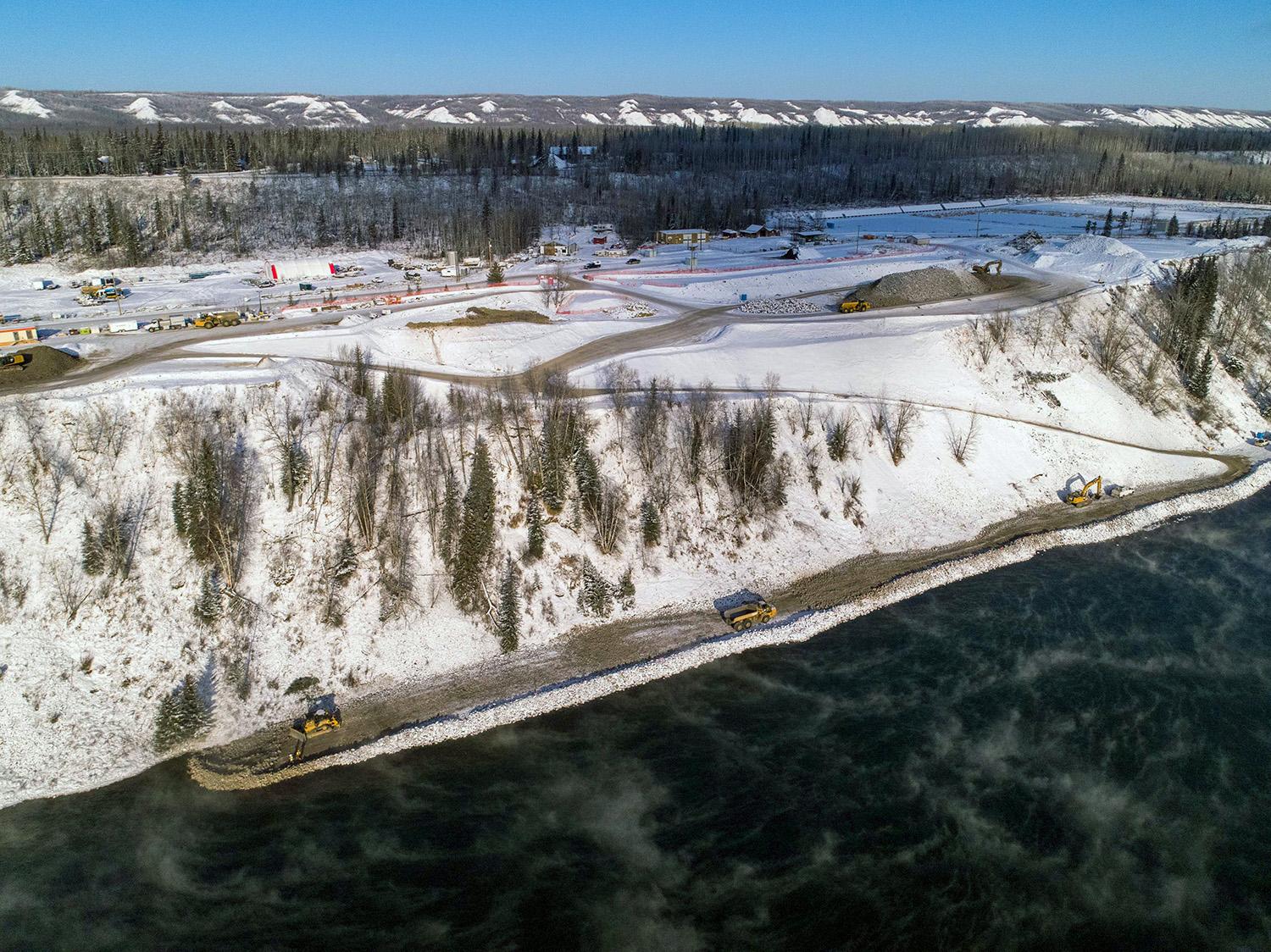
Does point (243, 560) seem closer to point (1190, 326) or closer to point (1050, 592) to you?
point (1050, 592)

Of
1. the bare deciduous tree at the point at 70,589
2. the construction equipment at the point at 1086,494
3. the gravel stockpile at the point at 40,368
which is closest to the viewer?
the bare deciduous tree at the point at 70,589

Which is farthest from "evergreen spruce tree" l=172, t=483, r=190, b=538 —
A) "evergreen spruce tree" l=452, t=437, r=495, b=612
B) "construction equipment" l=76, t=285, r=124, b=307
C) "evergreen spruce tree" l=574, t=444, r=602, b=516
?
"construction equipment" l=76, t=285, r=124, b=307

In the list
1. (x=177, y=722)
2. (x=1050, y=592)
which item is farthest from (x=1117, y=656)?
(x=177, y=722)

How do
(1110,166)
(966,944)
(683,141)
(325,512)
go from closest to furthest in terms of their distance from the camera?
(966,944), (325,512), (1110,166), (683,141)

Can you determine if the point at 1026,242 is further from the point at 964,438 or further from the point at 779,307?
the point at 964,438

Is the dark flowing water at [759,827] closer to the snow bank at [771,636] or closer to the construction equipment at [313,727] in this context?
the snow bank at [771,636]

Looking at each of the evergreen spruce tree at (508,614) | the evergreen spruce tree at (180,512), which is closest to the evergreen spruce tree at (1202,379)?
the evergreen spruce tree at (508,614)

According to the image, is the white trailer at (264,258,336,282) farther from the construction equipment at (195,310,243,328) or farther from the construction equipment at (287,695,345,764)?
the construction equipment at (287,695,345,764)
